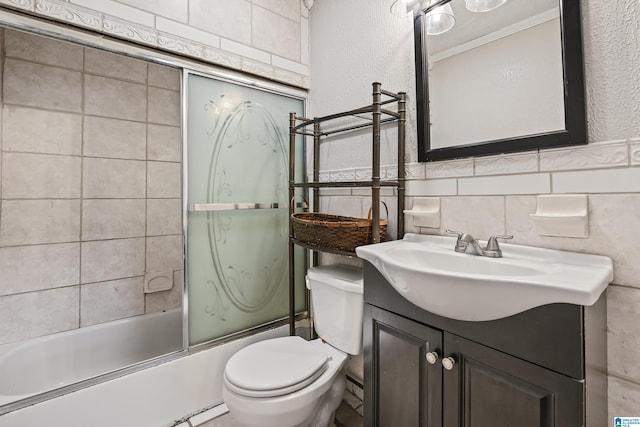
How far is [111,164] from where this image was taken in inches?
78.5

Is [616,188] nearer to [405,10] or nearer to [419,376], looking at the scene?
[419,376]

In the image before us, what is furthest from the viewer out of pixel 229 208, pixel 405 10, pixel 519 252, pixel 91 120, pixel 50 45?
pixel 91 120

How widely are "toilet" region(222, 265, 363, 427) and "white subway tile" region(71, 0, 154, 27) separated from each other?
1.44m

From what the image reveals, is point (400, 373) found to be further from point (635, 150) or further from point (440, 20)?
point (440, 20)

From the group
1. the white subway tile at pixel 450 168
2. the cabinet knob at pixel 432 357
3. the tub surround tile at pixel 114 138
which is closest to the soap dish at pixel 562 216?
the white subway tile at pixel 450 168

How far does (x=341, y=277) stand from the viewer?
1345 millimetres

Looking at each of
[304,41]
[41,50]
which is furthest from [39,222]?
[304,41]

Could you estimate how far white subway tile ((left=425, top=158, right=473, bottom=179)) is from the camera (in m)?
1.13

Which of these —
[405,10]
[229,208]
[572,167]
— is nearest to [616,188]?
[572,167]

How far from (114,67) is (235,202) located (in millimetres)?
1364

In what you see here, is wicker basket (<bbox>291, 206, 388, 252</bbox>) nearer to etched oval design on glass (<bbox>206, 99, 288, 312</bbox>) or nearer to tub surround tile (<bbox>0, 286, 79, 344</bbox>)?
etched oval design on glass (<bbox>206, 99, 288, 312</bbox>)

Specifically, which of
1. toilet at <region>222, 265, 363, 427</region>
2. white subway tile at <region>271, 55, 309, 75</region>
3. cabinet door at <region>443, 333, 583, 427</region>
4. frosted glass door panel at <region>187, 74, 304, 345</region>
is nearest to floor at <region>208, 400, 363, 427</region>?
toilet at <region>222, 265, 363, 427</region>

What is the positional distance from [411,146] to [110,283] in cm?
210

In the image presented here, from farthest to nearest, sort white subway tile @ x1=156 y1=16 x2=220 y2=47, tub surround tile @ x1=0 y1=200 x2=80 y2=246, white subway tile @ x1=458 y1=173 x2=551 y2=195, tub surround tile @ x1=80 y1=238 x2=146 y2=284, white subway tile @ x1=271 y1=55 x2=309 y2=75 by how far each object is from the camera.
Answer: tub surround tile @ x1=80 y1=238 x2=146 y2=284 < white subway tile @ x1=271 y1=55 x2=309 y2=75 < tub surround tile @ x1=0 y1=200 x2=80 y2=246 < white subway tile @ x1=156 y1=16 x2=220 y2=47 < white subway tile @ x1=458 y1=173 x2=551 y2=195
